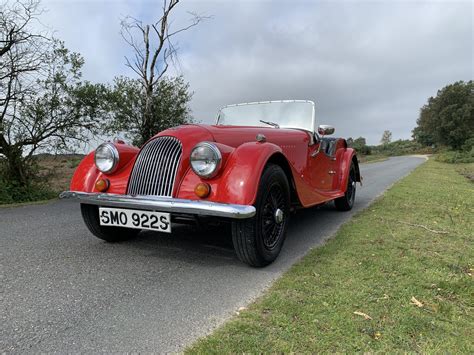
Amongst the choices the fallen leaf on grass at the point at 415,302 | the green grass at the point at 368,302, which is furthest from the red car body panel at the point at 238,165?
Answer: the fallen leaf on grass at the point at 415,302

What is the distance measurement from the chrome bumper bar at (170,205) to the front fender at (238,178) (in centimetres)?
13

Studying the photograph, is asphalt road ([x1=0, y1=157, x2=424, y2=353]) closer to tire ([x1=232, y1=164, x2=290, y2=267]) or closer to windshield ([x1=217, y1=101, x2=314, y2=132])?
tire ([x1=232, y1=164, x2=290, y2=267])

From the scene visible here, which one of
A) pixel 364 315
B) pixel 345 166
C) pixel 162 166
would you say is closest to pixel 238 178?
pixel 162 166

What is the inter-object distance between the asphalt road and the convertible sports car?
36 cm

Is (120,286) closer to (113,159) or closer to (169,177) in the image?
(169,177)

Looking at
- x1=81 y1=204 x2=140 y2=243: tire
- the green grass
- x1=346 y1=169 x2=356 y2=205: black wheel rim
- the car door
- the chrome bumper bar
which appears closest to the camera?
the green grass

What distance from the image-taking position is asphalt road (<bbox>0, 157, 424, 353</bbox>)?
6.94 ft

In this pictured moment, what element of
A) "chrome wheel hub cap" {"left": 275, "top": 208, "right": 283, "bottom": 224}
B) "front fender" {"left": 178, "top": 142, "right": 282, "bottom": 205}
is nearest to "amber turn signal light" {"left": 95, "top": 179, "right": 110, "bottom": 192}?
"front fender" {"left": 178, "top": 142, "right": 282, "bottom": 205}

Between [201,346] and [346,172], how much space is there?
479 cm

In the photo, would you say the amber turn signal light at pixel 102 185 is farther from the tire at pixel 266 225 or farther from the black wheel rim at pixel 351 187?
the black wheel rim at pixel 351 187

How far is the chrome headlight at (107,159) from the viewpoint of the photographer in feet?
12.1

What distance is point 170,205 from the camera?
2.98 metres

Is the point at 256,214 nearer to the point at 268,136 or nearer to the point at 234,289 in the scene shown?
the point at 234,289

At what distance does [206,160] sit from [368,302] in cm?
170
